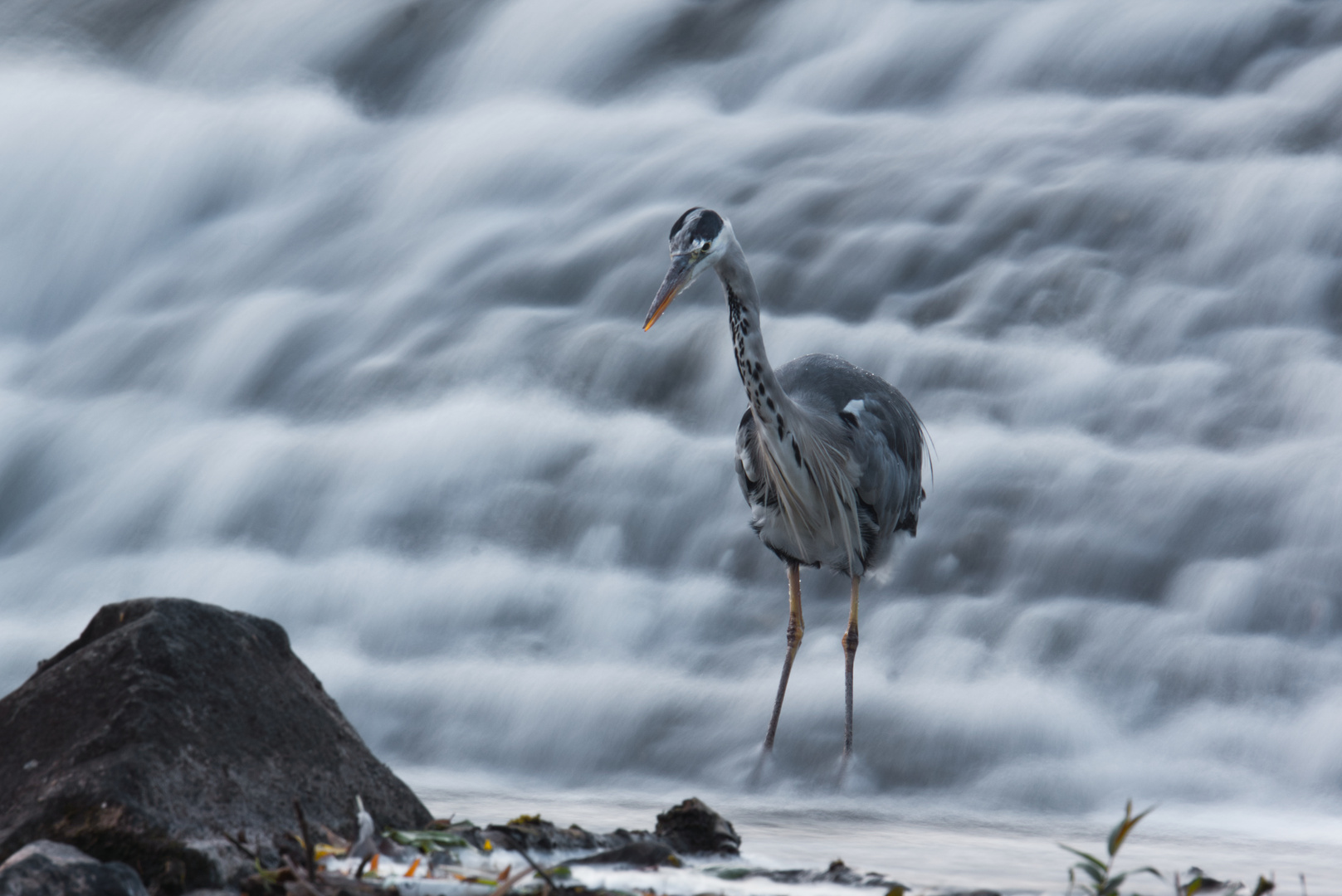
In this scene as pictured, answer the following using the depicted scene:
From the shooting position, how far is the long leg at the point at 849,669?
522 centimetres

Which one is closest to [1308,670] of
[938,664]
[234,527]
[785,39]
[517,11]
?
[938,664]

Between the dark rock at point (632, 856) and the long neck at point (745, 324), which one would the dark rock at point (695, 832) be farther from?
the long neck at point (745, 324)

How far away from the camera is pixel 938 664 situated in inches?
238

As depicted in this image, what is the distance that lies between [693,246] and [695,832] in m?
2.16

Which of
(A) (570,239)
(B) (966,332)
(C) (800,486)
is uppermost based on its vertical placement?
(A) (570,239)

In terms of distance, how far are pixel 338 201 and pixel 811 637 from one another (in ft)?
21.8

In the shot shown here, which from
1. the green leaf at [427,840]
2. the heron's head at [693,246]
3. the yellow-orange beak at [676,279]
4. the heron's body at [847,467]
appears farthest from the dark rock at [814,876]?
the heron's body at [847,467]

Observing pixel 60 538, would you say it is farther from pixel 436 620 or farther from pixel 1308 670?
pixel 1308 670

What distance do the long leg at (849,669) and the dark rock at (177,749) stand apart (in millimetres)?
2719

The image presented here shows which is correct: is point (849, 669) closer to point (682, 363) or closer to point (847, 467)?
point (847, 467)

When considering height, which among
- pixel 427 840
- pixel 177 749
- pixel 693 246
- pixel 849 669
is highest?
pixel 693 246

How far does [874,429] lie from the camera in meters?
5.51

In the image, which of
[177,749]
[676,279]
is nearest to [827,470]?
[676,279]

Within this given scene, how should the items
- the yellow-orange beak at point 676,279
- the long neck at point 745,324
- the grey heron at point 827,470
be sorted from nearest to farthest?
1. the yellow-orange beak at point 676,279
2. the long neck at point 745,324
3. the grey heron at point 827,470
